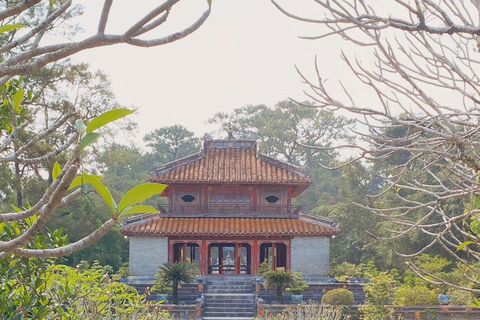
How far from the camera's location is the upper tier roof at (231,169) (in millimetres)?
21297

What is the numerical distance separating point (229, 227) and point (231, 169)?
7.36 feet

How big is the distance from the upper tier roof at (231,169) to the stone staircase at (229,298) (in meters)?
3.35

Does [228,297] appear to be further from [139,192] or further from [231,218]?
[139,192]

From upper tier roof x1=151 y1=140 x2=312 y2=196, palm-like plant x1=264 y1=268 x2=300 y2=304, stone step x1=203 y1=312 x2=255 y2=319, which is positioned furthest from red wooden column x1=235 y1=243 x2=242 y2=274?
palm-like plant x1=264 y1=268 x2=300 y2=304

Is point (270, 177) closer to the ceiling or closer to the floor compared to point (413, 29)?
closer to the ceiling

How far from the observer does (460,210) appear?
24344mm

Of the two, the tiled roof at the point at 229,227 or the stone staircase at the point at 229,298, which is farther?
the tiled roof at the point at 229,227

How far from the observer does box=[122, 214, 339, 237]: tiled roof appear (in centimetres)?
2041

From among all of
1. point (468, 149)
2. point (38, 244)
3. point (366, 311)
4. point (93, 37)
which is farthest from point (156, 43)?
point (366, 311)

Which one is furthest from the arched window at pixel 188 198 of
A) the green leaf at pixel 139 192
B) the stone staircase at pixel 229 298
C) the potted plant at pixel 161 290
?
the green leaf at pixel 139 192

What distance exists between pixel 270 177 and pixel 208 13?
19.6m

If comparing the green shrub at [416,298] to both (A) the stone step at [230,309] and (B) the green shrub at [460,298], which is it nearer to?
(B) the green shrub at [460,298]

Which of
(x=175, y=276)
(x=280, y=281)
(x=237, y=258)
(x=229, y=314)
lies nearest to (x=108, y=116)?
(x=280, y=281)

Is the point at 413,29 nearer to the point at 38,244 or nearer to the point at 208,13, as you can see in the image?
the point at 208,13
